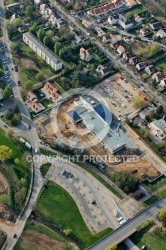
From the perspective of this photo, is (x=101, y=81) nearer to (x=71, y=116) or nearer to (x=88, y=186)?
(x=71, y=116)

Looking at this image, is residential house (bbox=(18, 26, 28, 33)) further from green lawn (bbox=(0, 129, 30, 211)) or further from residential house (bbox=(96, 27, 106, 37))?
green lawn (bbox=(0, 129, 30, 211))

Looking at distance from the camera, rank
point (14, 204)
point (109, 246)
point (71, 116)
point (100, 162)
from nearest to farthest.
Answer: point (109, 246) < point (14, 204) < point (100, 162) < point (71, 116)

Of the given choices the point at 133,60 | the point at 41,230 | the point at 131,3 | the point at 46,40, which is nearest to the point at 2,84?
the point at 46,40

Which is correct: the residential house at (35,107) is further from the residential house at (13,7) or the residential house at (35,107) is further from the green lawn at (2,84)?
the residential house at (13,7)

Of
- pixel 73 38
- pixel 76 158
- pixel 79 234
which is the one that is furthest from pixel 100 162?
pixel 73 38

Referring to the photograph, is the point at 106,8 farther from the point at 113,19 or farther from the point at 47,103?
the point at 47,103

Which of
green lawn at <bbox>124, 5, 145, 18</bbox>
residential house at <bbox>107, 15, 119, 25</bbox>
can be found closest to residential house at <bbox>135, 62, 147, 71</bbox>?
residential house at <bbox>107, 15, 119, 25</bbox>
